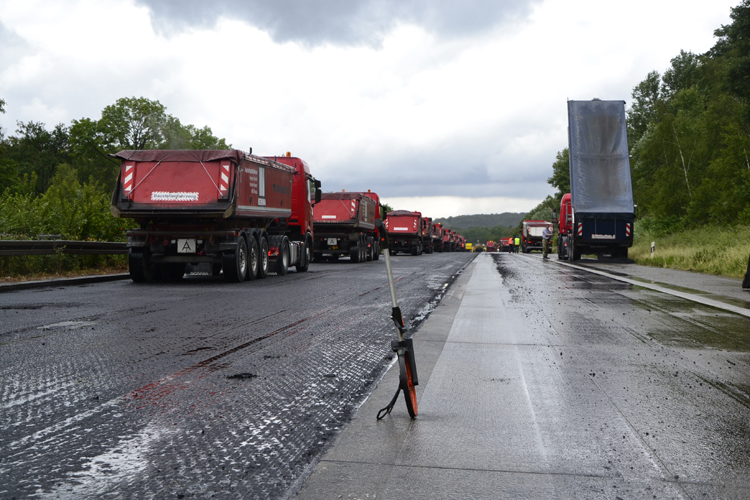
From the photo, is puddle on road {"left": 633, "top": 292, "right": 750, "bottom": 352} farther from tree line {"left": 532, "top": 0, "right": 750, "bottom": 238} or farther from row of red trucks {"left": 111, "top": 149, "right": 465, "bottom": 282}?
tree line {"left": 532, "top": 0, "right": 750, "bottom": 238}

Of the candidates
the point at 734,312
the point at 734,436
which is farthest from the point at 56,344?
the point at 734,312

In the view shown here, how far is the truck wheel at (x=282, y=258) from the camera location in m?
21.0

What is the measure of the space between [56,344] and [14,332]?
122 centimetres

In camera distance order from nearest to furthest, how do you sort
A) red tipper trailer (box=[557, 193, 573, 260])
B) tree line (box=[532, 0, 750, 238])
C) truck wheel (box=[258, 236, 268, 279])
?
truck wheel (box=[258, 236, 268, 279]) < red tipper trailer (box=[557, 193, 573, 260]) < tree line (box=[532, 0, 750, 238])

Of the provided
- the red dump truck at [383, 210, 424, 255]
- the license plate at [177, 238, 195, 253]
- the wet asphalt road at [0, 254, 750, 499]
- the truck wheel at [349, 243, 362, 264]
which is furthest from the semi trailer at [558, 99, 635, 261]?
the red dump truck at [383, 210, 424, 255]

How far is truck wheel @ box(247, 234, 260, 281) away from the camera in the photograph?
720 inches

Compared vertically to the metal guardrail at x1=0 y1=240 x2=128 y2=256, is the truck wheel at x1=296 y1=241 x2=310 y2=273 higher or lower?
lower

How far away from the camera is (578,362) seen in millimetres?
6602

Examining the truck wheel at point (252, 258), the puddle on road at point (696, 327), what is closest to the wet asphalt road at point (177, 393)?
the puddle on road at point (696, 327)

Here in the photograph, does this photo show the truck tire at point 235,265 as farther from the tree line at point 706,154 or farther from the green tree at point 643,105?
the green tree at point 643,105

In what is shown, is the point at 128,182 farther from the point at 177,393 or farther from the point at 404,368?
the point at 404,368

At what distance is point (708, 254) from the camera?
2452 centimetres

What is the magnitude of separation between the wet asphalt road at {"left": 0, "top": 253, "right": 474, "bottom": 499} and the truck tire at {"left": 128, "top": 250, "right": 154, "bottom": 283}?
600 centimetres

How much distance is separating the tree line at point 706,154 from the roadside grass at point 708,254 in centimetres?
277
